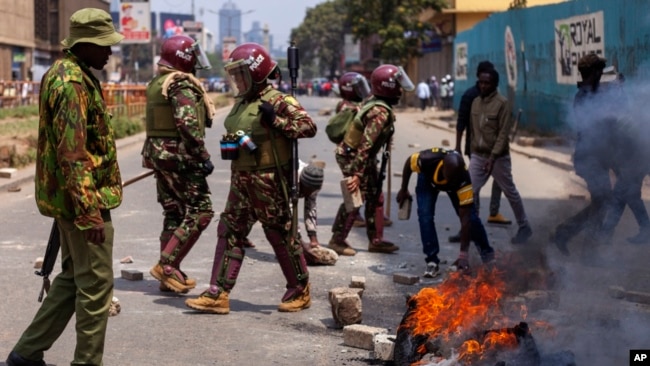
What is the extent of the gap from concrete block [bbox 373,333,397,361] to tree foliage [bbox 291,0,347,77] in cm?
11558

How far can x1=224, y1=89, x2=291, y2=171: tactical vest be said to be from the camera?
281 inches

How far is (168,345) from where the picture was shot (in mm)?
6434

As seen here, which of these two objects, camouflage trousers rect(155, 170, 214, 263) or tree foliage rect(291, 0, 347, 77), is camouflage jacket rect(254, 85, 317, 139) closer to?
camouflage trousers rect(155, 170, 214, 263)

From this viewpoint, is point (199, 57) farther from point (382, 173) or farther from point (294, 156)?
point (382, 173)

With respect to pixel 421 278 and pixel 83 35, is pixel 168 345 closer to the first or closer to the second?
pixel 83 35

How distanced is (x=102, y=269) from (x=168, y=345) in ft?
4.32

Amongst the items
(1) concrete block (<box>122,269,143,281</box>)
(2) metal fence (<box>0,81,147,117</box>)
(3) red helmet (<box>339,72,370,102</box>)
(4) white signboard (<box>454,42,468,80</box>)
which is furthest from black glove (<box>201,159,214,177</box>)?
(4) white signboard (<box>454,42,468,80</box>)

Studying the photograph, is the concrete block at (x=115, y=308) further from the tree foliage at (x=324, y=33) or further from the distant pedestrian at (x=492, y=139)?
the tree foliage at (x=324, y=33)

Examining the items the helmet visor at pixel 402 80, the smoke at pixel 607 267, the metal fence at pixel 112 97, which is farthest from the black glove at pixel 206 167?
the metal fence at pixel 112 97

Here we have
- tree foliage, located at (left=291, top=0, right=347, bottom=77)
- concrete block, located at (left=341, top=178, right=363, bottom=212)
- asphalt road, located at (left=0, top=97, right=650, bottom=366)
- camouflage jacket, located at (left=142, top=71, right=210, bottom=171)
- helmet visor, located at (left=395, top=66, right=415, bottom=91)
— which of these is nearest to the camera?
asphalt road, located at (left=0, top=97, right=650, bottom=366)

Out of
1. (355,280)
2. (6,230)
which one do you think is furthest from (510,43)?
(355,280)

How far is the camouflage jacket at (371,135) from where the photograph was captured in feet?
30.2

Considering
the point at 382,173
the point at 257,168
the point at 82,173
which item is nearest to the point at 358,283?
the point at 257,168

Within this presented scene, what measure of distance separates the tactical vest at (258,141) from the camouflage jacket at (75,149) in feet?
6.06
